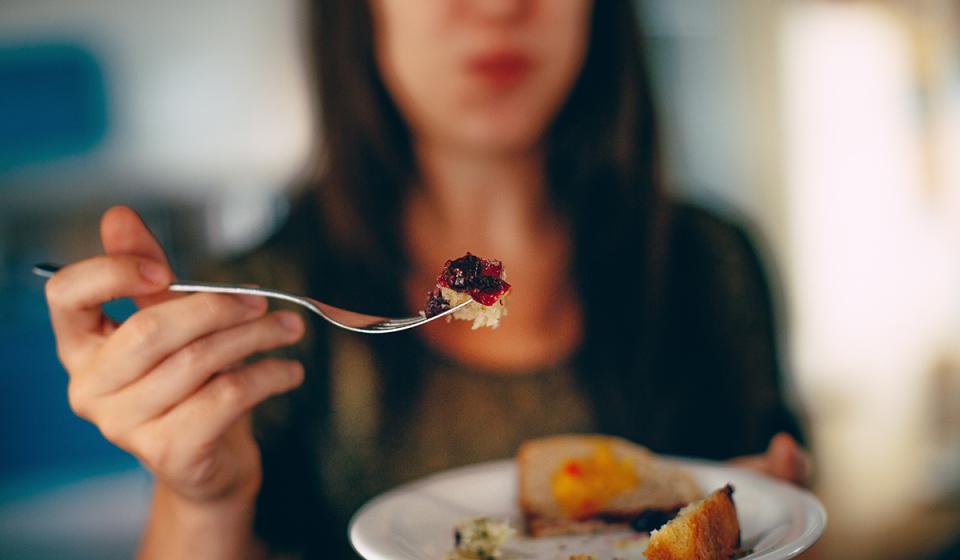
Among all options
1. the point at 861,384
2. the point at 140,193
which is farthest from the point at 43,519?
the point at 861,384

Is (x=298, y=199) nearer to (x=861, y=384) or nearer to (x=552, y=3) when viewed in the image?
(x=552, y=3)

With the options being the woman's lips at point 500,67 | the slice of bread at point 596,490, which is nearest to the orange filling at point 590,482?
the slice of bread at point 596,490

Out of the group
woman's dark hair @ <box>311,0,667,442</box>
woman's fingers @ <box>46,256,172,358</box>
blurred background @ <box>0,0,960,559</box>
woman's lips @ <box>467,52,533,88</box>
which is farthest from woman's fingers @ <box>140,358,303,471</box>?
blurred background @ <box>0,0,960,559</box>

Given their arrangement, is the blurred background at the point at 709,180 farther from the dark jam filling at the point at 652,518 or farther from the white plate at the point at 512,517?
the dark jam filling at the point at 652,518

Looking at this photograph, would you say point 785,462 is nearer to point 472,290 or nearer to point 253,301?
point 472,290

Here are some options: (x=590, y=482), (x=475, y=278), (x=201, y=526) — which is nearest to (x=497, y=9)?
(x=475, y=278)

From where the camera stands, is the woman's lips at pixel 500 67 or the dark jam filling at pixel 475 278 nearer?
the dark jam filling at pixel 475 278

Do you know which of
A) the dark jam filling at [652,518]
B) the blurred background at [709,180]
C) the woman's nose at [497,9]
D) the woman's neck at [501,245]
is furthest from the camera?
the blurred background at [709,180]
